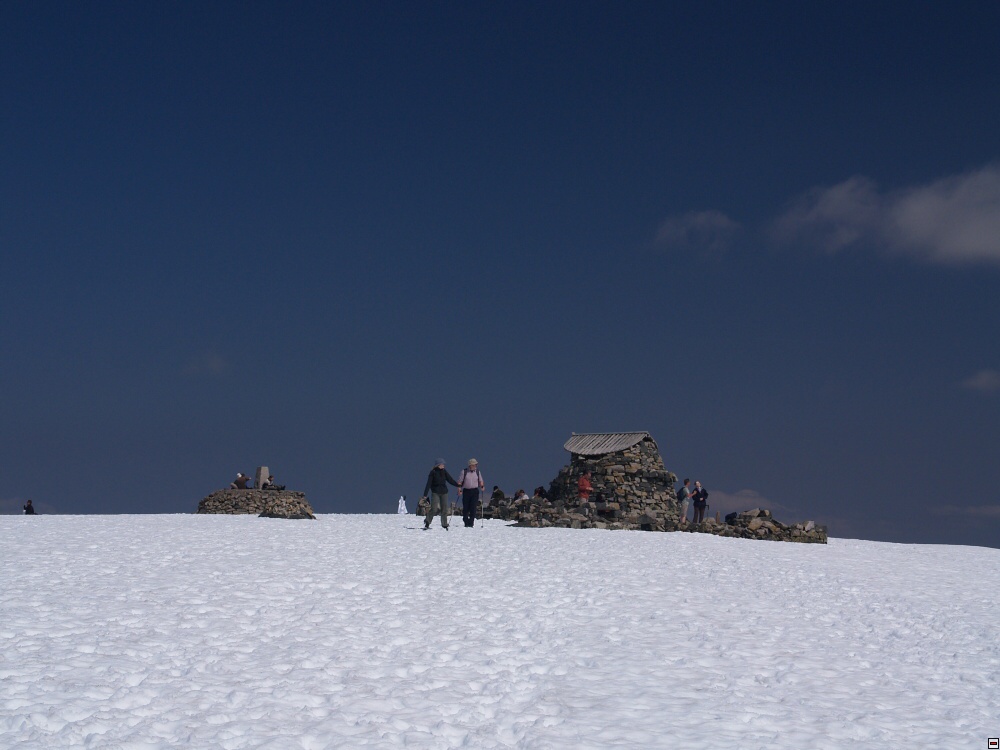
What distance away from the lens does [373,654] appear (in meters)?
11.4

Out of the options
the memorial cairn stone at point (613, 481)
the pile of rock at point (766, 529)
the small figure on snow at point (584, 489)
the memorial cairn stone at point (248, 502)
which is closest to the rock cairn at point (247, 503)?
the memorial cairn stone at point (248, 502)

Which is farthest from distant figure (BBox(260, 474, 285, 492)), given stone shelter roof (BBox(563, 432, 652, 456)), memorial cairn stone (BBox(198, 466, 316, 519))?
stone shelter roof (BBox(563, 432, 652, 456))

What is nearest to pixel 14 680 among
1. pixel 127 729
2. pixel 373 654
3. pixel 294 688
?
pixel 127 729

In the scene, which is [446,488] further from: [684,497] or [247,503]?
[684,497]

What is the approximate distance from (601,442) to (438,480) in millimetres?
19393

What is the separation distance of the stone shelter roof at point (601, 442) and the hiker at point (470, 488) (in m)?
14.5

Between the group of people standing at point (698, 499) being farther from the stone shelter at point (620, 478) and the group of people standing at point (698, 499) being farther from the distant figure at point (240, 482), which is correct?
the distant figure at point (240, 482)

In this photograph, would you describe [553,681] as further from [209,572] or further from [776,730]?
[209,572]

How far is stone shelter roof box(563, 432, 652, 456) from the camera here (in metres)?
43.2

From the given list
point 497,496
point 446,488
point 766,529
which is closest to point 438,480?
point 446,488

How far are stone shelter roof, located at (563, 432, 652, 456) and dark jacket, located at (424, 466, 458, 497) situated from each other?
1807 cm

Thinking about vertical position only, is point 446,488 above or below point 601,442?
below

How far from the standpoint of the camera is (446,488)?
26750mm

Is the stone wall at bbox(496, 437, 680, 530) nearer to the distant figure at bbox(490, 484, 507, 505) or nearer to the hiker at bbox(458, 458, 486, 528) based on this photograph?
the distant figure at bbox(490, 484, 507, 505)
